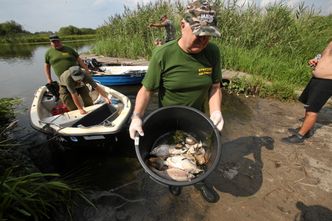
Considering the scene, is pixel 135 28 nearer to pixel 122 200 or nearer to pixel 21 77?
pixel 21 77

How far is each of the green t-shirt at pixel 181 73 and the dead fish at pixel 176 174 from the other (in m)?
0.62

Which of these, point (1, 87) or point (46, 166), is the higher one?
point (46, 166)

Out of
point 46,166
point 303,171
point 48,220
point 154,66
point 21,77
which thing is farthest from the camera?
point 21,77

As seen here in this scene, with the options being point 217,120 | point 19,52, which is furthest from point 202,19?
point 19,52

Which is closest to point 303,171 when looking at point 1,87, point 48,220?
point 48,220

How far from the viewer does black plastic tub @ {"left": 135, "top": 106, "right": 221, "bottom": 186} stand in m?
1.93

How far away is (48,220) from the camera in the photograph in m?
2.54

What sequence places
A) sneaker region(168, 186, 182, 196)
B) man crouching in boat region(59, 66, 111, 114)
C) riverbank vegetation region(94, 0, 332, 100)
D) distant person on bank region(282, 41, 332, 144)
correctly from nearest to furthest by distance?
sneaker region(168, 186, 182, 196) < distant person on bank region(282, 41, 332, 144) < man crouching in boat region(59, 66, 111, 114) < riverbank vegetation region(94, 0, 332, 100)

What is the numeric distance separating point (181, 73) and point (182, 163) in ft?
2.65

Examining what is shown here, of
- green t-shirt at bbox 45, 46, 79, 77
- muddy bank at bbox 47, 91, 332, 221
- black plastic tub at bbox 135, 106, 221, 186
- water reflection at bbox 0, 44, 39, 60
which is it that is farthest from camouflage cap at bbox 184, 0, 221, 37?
water reflection at bbox 0, 44, 39, 60

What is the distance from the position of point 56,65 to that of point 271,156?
471cm

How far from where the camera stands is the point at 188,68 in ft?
6.11

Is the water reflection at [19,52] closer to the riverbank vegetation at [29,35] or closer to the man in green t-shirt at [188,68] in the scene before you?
the riverbank vegetation at [29,35]

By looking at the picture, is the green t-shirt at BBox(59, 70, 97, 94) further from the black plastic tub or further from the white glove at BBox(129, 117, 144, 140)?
the white glove at BBox(129, 117, 144, 140)
